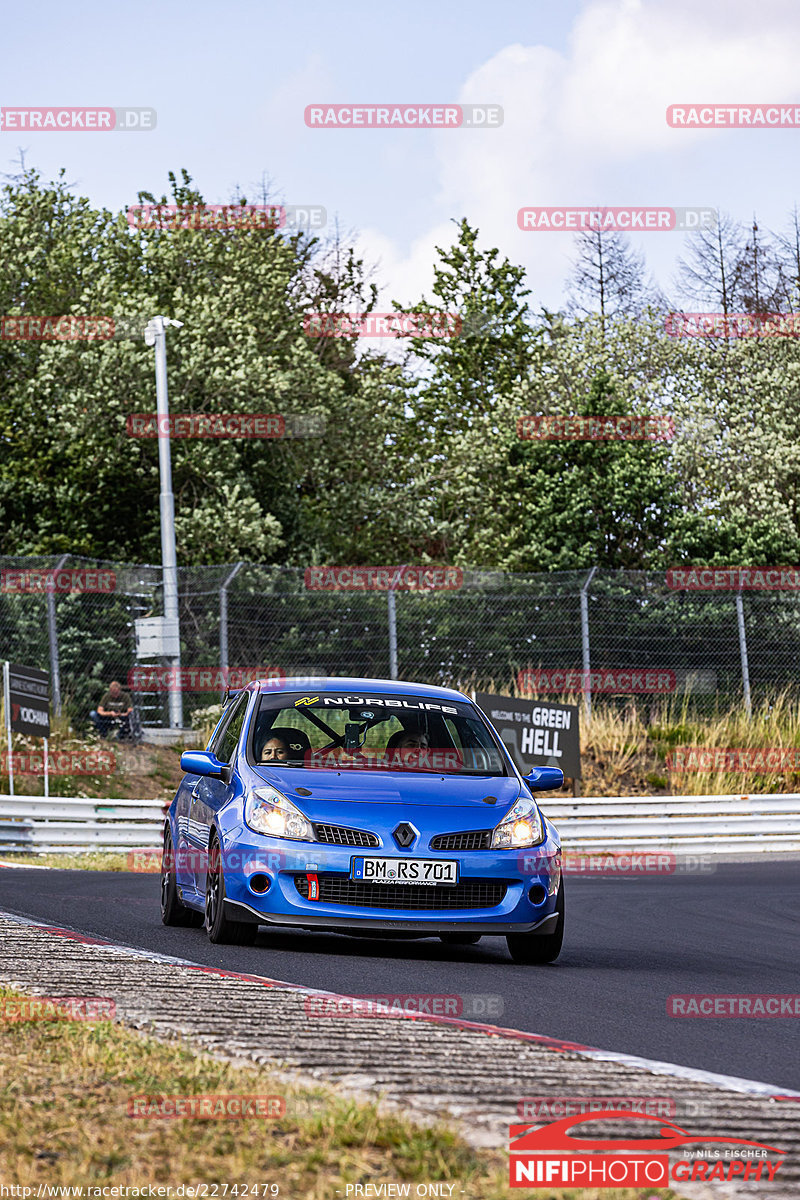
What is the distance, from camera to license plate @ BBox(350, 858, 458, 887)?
28.0 ft

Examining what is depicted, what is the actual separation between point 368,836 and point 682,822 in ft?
47.2

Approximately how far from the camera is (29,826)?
20203mm

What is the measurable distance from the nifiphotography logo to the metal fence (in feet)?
67.8

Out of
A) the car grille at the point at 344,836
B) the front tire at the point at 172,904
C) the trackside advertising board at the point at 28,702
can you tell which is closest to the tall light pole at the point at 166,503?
the trackside advertising board at the point at 28,702

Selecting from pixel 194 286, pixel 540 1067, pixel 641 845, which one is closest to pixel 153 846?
pixel 641 845

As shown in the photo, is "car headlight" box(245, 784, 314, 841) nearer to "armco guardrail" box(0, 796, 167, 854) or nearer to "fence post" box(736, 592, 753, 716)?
"armco guardrail" box(0, 796, 167, 854)

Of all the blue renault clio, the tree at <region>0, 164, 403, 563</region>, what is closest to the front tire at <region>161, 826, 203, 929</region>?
the blue renault clio

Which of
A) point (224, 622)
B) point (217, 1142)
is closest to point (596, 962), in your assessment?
point (217, 1142)

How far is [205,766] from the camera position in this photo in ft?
31.5

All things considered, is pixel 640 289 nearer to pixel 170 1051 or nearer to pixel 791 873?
pixel 791 873

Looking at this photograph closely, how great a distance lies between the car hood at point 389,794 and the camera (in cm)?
868

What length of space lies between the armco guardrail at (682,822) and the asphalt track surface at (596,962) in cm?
678

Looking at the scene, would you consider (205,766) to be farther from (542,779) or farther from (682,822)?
(682,822)

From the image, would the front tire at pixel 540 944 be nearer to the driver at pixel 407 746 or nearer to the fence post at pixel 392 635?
the driver at pixel 407 746
